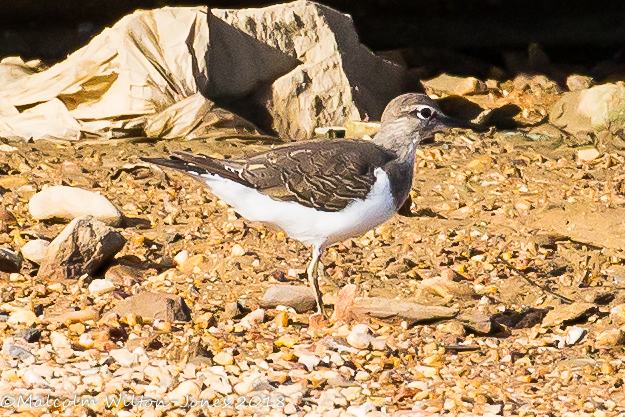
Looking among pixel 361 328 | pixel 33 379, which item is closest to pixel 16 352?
pixel 33 379

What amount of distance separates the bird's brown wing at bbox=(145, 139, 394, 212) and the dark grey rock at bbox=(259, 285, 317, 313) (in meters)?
0.49

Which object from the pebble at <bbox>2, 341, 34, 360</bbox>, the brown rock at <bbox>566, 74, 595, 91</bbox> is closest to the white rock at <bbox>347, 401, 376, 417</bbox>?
the pebble at <bbox>2, 341, 34, 360</bbox>

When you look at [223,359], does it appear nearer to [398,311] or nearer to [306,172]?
[398,311]

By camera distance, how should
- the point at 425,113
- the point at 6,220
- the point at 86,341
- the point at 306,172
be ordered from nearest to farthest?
1. the point at 86,341
2. the point at 306,172
3. the point at 425,113
4. the point at 6,220

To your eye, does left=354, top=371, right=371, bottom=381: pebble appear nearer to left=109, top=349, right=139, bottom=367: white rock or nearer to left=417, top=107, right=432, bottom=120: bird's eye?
left=109, top=349, right=139, bottom=367: white rock

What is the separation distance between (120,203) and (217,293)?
4.91ft

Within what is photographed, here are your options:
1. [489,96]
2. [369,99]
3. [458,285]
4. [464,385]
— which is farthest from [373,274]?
[489,96]

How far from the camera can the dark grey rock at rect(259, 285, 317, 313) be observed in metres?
5.48

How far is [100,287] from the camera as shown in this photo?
557 cm

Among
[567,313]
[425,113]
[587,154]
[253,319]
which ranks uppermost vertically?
[425,113]

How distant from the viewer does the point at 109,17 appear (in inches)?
394

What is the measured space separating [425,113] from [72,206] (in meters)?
2.25

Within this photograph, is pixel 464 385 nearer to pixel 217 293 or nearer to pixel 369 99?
pixel 217 293

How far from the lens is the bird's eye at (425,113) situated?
229 inches
